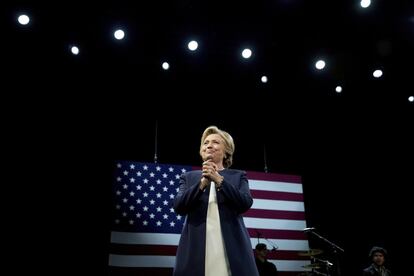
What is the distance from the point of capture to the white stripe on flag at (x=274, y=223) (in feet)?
17.7

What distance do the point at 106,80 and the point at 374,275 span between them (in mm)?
4221

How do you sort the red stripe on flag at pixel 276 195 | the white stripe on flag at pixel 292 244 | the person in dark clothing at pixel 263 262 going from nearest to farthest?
the person in dark clothing at pixel 263 262 < the white stripe on flag at pixel 292 244 < the red stripe on flag at pixel 276 195

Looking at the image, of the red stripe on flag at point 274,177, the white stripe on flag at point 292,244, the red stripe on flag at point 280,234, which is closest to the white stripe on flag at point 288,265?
the white stripe on flag at point 292,244

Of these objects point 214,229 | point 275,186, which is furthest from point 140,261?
point 214,229

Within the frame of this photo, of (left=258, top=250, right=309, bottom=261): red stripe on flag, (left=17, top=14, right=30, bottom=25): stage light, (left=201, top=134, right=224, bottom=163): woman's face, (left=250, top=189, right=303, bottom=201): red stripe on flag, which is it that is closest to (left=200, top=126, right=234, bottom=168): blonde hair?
(left=201, top=134, right=224, bottom=163): woman's face

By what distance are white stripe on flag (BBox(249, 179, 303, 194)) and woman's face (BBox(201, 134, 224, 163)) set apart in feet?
13.0

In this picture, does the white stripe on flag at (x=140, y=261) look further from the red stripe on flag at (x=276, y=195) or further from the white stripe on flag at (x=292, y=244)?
the red stripe on flag at (x=276, y=195)

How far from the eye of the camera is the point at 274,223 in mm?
5504

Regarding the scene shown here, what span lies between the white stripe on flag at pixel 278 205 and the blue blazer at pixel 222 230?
405 centimetres

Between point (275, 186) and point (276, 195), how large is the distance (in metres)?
0.13

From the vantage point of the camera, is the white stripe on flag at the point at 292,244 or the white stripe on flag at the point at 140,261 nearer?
the white stripe on flag at the point at 140,261

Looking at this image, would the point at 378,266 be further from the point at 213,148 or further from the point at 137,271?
the point at 213,148

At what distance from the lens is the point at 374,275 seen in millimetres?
5312

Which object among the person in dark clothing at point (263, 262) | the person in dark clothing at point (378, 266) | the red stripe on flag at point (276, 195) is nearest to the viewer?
the person in dark clothing at point (263, 262)
